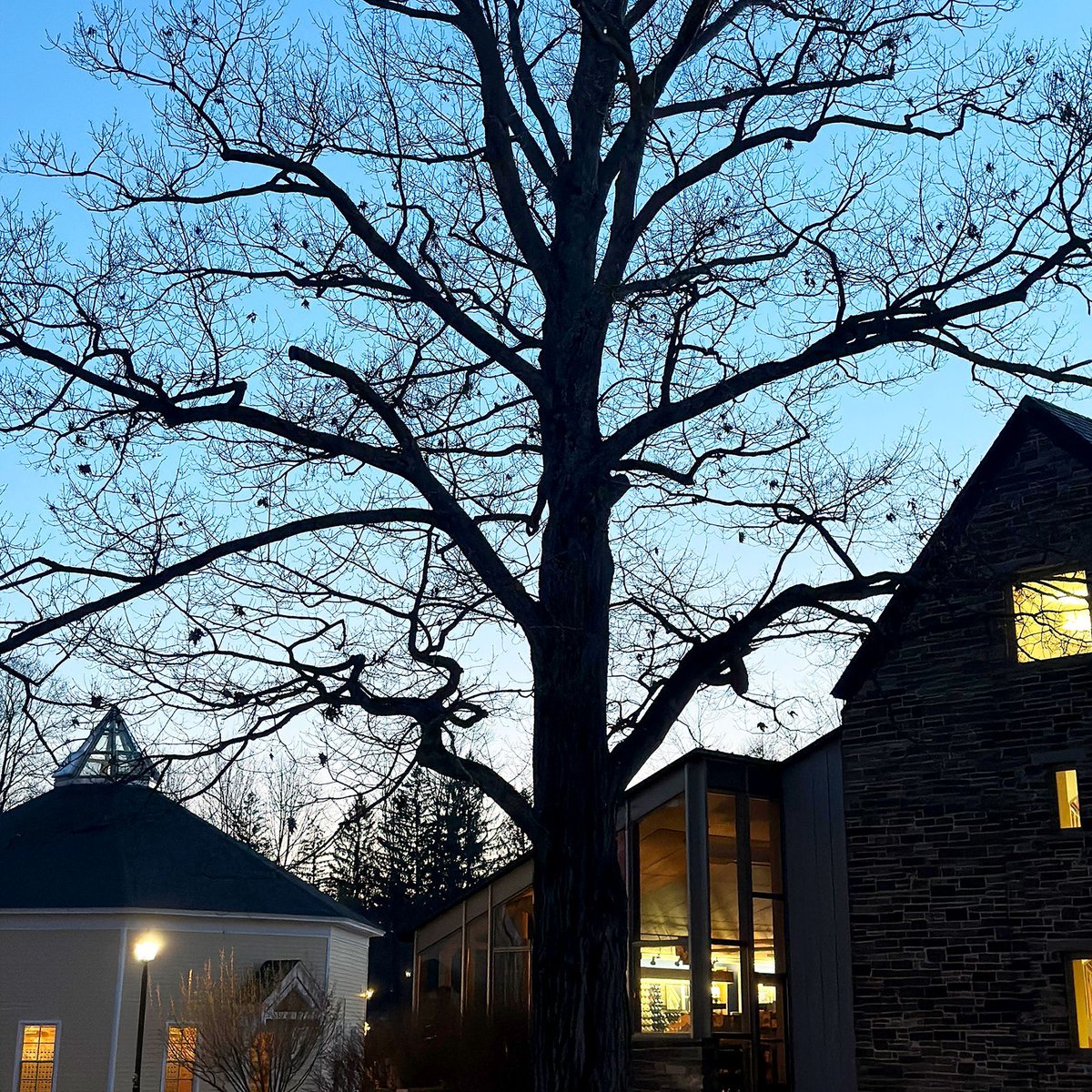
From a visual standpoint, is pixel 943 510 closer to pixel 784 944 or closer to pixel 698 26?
pixel 698 26

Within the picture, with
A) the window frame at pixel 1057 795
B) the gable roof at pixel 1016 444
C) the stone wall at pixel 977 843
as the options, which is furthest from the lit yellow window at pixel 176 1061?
the window frame at pixel 1057 795

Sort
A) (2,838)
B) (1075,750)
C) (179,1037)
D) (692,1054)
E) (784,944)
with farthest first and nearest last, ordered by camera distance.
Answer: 1. (2,838)
2. (179,1037)
3. (784,944)
4. (692,1054)
5. (1075,750)

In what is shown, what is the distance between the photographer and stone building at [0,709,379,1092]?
2314 centimetres

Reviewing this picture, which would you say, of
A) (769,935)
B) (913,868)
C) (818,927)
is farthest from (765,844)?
(913,868)

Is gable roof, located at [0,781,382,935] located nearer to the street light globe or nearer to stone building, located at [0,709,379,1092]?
stone building, located at [0,709,379,1092]

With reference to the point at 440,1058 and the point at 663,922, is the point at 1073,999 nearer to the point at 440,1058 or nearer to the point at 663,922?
the point at 663,922

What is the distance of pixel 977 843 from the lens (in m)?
14.8

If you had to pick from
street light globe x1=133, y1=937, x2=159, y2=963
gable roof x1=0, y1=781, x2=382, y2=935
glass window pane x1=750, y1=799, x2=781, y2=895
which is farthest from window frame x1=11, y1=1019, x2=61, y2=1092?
glass window pane x1=750, y1=799, x2=781, y2=895

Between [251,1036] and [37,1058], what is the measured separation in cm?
582

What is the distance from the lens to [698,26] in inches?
313

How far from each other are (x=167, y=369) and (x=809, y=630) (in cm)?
416

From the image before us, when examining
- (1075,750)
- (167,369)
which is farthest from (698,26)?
(1075,750)

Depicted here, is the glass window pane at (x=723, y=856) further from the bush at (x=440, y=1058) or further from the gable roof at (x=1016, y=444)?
the bush at (x=440, y=1058)

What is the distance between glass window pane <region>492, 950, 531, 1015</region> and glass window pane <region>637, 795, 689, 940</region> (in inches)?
111
